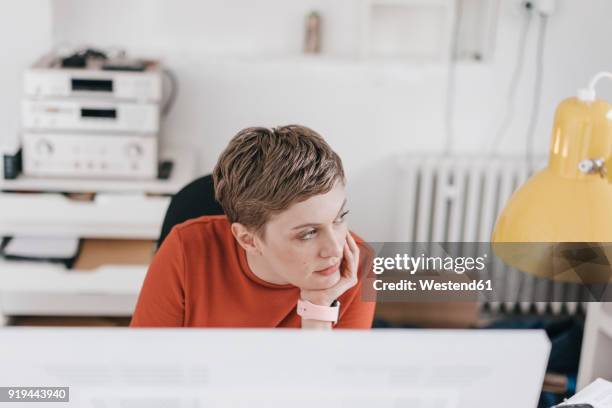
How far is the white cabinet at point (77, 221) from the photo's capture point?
2.69 m

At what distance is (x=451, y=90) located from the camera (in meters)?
3.14

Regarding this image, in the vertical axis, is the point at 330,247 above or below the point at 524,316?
above

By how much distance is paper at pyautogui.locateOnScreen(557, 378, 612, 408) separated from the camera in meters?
1.36

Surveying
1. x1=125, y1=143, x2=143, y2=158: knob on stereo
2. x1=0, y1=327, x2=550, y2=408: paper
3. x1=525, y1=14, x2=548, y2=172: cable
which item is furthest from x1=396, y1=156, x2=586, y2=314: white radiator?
x1=0, y1=327, x2=550, y2=408: paper

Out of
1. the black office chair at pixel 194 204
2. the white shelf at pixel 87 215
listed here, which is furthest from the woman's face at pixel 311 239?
the white shelf at pixel 87 215

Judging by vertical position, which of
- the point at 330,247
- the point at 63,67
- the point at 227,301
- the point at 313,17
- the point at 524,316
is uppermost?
the point at 313,17

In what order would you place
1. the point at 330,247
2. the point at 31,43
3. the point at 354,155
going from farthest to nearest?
Answer: the point at 354,155, the point at 31,43, the point at 330,247

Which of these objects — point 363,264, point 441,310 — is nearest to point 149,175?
point 441,310

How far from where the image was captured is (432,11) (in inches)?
122

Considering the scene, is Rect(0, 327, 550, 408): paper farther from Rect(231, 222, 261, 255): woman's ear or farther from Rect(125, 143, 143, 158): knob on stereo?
Rect(125, 143, 143, 158): knob on stereo

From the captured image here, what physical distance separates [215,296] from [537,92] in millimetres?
1936

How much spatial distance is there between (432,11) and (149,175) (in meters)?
1.12

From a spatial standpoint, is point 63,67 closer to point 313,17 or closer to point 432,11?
point 313,17

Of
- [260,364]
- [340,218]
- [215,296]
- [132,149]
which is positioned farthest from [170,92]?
[260,364]
